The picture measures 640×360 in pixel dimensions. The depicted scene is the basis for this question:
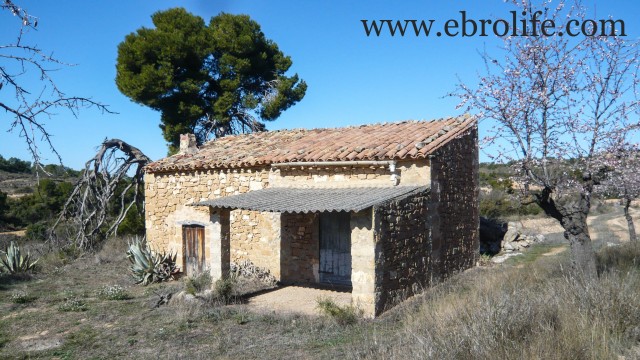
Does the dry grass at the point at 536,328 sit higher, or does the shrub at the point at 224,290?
the dry grass at the point at 536,328

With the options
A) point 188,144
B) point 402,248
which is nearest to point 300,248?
point 402,248

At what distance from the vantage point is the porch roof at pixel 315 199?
305 inches

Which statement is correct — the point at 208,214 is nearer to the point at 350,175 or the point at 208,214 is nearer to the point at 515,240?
the point at 350,175

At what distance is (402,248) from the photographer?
323 inches

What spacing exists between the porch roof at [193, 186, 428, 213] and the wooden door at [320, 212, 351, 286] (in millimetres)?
957

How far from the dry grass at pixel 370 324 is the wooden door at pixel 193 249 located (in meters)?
0.85

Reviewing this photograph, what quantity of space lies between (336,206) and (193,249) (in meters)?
5.50

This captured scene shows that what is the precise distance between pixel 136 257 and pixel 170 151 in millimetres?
8187

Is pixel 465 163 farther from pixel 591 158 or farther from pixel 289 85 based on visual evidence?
pixel 289 85

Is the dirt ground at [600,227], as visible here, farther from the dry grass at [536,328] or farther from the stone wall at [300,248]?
the dry grass at [536,328]

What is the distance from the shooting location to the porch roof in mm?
7734

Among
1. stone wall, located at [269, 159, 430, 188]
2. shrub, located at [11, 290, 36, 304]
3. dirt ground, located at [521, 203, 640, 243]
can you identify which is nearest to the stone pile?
dirt ground, located at [521, 203, 640, 243]

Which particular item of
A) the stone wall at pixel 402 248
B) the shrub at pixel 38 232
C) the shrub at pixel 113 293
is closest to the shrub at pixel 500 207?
the stone wall at pixel 402 248

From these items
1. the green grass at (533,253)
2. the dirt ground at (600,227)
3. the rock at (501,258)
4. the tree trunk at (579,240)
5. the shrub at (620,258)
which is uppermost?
the tree trunk at (579,240)
